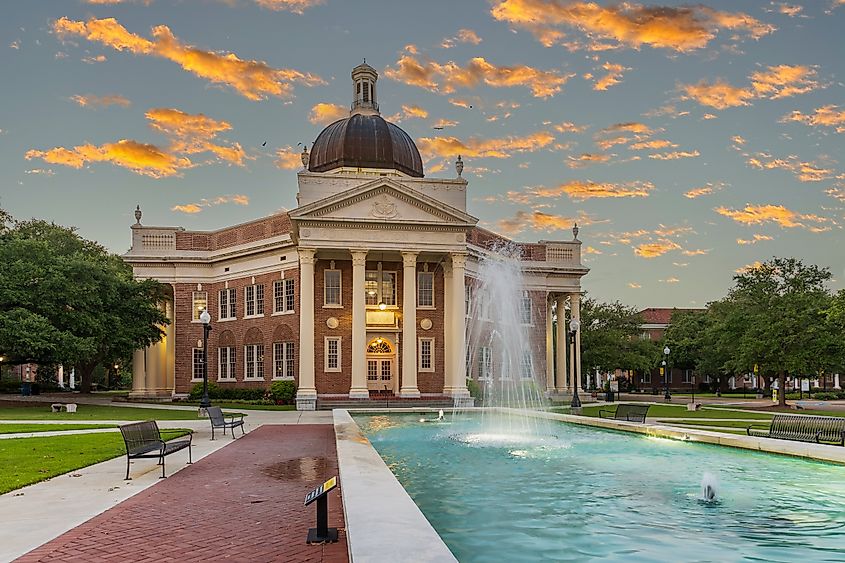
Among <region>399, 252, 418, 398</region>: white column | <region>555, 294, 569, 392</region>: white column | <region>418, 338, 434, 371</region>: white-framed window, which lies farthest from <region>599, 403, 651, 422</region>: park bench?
<region>555, 294, 569, 392</region>: white column

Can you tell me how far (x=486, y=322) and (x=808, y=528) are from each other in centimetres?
4820

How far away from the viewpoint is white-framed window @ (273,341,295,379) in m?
51.3

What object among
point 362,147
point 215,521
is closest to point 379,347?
point 362,147

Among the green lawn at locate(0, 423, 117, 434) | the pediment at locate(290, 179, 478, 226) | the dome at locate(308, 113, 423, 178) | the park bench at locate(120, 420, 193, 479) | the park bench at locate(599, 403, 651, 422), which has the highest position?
the dome at locate(308, 113, 423, 178)

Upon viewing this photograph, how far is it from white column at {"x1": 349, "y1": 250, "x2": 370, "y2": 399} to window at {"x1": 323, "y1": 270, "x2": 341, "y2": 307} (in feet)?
9.06

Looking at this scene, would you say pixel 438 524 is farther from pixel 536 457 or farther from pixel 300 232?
pixel 300 232

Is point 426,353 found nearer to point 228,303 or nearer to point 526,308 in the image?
point 526,308

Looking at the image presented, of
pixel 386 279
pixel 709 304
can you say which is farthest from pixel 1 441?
pixel 709 304

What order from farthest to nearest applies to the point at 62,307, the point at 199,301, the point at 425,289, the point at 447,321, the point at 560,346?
the point at 560,346, the point at 199,301, the point at 425,289, the point at 447,321, the point at 62,307

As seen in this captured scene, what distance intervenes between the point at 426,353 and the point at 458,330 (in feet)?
11.7

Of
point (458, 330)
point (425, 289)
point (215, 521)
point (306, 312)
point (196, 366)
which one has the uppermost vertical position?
point (425, 289)

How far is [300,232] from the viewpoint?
153ft

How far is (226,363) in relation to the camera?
2232 inches

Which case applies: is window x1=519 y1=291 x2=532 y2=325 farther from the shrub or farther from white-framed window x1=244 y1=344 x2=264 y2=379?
the shrub
